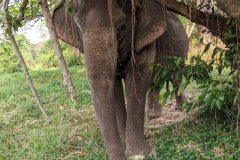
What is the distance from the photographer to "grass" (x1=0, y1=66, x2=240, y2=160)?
13.9 ft

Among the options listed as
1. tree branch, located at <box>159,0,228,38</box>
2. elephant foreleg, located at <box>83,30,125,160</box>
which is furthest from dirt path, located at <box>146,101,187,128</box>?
elephant foreleg, located at <box>83,30,125,160</box>

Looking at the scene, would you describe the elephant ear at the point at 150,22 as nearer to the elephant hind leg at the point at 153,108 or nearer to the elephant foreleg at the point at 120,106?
the elephant foreleg at the point at 120,106

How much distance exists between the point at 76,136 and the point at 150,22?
1.87m

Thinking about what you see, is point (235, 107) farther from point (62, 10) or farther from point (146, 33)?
point (62, 10)

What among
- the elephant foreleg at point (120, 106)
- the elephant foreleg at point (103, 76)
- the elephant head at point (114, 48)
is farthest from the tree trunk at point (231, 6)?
the elephant foreleg at point (120, 106)

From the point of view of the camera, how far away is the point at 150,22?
4434mm

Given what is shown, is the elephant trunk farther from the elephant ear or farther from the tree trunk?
the tree trunk

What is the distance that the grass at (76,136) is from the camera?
167 inches

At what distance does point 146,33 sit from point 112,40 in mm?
670

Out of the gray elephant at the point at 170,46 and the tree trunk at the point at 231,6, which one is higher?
the tree trunk at the point at 231,6

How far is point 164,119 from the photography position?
21.5 ft

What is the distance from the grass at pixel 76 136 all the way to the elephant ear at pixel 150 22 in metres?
1.20

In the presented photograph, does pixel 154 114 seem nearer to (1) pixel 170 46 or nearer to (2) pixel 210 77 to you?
(1) pixel 170 46

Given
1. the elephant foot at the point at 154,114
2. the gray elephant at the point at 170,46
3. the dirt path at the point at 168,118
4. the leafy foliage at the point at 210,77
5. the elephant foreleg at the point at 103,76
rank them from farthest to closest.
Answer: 1. the elephant foot at the point at 154,114
2. the gray elephant at the point at 170,46
3. the dirt path at the point at 168,118
4. the leafy foliage at the point at 210,77
5. the elephant foreleg at the point at 103,76
